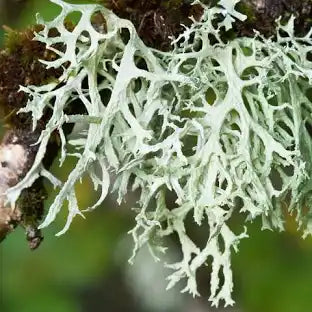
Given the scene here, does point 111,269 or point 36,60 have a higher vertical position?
point 36,60

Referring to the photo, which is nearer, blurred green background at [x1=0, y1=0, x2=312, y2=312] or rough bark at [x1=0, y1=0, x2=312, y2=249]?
rough bark at [x1=0, y1=0, x2=312, y2=249]

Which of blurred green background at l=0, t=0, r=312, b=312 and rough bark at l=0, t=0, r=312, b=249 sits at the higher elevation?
rough bark at l=0, t=0, r=312, b=249

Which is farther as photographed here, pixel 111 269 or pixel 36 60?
pixel 111 269

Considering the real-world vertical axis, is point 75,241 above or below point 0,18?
Answer: below

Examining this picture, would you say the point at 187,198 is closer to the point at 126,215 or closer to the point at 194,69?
the point at 194,69

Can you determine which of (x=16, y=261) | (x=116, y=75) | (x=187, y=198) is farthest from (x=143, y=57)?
(x=16, y=261)

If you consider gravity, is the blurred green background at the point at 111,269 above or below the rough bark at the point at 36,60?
below

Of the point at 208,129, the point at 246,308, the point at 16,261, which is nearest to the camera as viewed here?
the point at 208,129

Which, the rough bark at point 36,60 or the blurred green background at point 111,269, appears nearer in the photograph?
the rough bark at point 36,60
